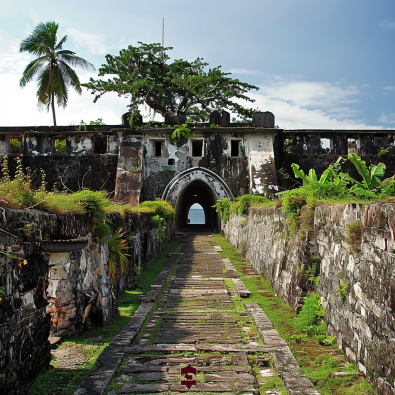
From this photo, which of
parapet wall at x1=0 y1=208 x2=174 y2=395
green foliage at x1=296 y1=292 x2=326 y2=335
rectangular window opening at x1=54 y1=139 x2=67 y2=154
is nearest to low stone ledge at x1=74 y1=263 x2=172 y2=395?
parapet wall at x1=0 y1=208 x2=174 y2=395

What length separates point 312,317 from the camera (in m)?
6.26

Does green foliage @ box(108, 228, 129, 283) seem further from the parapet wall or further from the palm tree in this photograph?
the palm tree

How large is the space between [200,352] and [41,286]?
2.24m

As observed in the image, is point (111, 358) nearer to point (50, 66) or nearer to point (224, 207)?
point (224, 207)

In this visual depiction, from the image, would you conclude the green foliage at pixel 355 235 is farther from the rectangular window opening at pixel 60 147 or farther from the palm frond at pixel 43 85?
the palm frond at pixel 43 85

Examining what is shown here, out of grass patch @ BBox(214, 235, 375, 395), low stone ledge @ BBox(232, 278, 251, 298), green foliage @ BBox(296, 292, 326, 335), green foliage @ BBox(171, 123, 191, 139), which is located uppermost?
green foliage @ BBox(171, 123, 191, 139)

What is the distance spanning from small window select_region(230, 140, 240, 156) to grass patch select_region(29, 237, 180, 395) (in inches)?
591

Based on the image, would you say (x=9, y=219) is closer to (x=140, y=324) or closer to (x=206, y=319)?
(x=140, y=324)

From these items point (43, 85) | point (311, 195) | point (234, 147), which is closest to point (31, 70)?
point (43, 85)

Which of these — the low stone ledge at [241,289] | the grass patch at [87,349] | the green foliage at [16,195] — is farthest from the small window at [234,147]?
the green foliage at [16,195]

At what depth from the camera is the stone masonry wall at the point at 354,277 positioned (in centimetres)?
400

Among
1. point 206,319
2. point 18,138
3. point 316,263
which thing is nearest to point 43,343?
point 206,319

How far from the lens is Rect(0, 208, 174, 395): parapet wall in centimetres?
391

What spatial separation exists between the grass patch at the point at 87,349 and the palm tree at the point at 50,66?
20.4 metres
